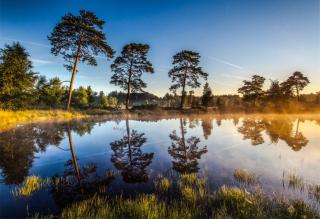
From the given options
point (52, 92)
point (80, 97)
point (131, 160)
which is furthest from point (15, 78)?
point (80, 97)

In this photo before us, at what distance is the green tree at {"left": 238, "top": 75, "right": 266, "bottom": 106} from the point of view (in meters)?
48.5

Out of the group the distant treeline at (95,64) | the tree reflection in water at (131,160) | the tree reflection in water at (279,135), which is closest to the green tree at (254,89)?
the distant treeline at (95,64)

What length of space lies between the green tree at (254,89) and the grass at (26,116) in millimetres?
45619

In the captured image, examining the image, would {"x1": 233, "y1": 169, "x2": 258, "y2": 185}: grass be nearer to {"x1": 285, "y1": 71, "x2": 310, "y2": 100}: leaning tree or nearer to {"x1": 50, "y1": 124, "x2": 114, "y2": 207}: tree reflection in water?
{"x1": 50, "y1": 124, "x2": 114, "y2": 207}: tree reflection in water

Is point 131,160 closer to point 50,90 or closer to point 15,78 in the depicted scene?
point 15,78

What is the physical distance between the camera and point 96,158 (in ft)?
21.5

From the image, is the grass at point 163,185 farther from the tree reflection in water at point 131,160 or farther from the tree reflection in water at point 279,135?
the tree reflection in water at point 279,135

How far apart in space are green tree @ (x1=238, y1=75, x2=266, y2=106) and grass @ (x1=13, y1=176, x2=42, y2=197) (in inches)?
2084

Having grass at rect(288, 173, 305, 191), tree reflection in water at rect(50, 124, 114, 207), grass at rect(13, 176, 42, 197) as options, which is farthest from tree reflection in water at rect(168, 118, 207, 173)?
grass at rect(13, 176, 42, 197)

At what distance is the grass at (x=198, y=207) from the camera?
2.92 meters

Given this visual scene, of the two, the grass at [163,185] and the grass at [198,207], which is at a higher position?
the grass at [198,207]

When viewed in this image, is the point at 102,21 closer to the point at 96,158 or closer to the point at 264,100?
the point at 96,158

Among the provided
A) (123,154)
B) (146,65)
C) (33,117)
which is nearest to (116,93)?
(146,65)

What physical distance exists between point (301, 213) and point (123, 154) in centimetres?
582
